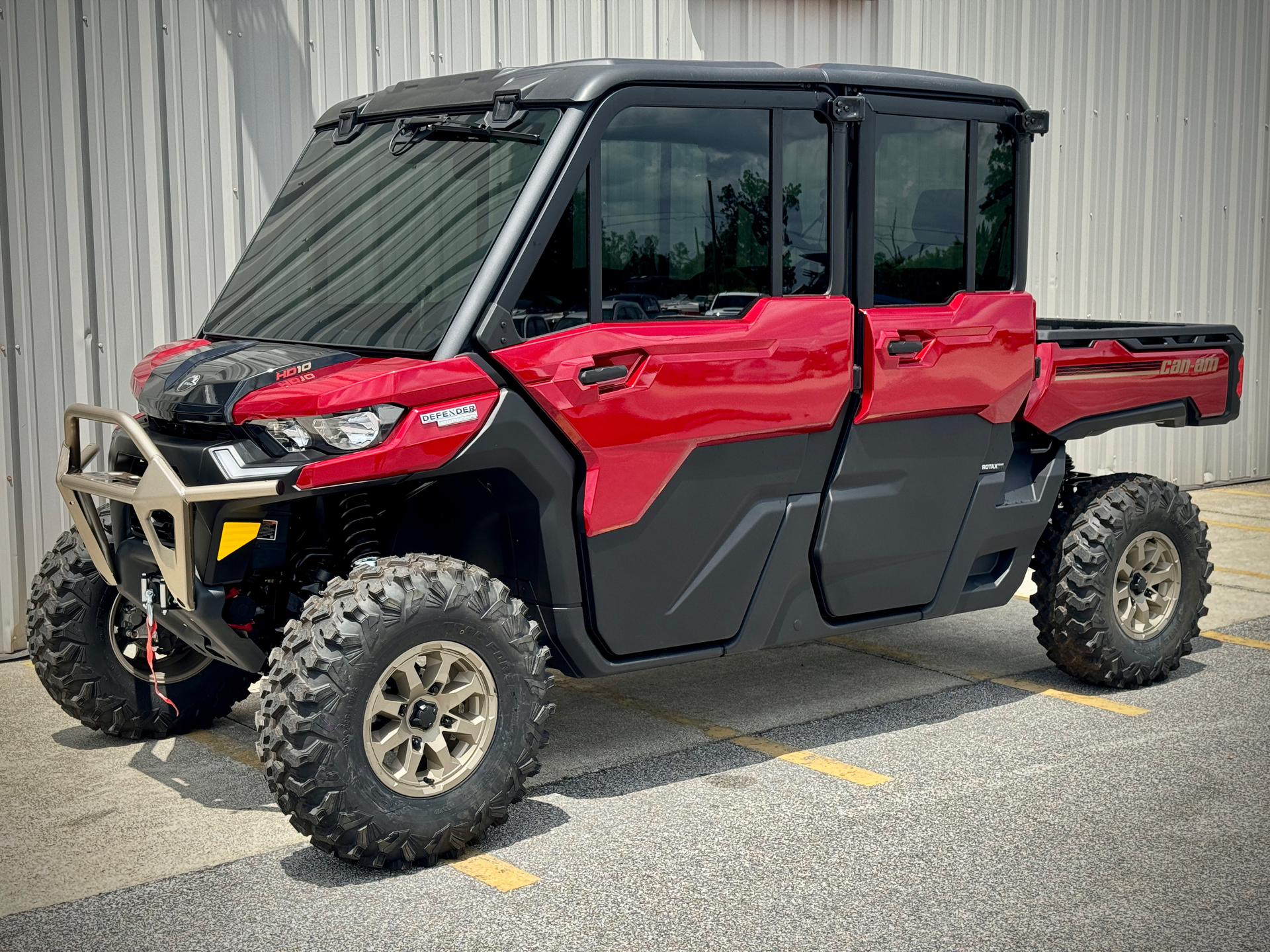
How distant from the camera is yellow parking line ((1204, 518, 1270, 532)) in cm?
1069

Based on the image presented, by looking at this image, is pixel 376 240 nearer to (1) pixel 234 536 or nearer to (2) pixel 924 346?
(1) pixel 234 536

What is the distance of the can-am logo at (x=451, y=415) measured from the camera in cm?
443

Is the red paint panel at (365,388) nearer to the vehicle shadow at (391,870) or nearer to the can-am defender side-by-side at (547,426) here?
the can-am defender side-by-side at (547,426)

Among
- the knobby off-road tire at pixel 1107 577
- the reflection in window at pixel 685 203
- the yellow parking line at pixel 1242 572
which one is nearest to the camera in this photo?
the reflection in window at pixel 685 203

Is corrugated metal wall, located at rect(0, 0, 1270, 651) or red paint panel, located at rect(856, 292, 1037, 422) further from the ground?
corrugated metal wall, located at rect(0, 0, 1270, 651)

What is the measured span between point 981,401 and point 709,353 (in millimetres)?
1384

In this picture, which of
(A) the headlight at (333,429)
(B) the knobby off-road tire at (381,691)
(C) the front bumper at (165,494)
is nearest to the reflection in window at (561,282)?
(A) the headlight at (333,429)

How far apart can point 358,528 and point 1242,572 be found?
21.2ft

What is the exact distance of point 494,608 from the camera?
4.58m

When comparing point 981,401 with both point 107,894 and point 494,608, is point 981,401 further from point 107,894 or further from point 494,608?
point 107,894

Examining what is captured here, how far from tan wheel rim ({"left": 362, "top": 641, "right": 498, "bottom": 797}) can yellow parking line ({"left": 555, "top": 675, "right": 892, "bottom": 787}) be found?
4.55ft

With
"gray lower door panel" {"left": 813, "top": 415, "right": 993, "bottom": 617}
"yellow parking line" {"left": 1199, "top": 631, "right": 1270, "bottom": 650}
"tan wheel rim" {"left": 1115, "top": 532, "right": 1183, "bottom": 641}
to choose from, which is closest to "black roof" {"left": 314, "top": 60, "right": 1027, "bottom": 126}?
"gray lower door panel" {"left": 813, "top": 415, "right": 993, "bottom": 617}

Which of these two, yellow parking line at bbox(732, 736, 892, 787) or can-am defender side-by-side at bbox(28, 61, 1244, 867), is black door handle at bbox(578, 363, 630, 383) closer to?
can-am defender side-by-side at bbox(28, 61, 1244, 867)

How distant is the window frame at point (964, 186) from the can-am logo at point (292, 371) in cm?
208
